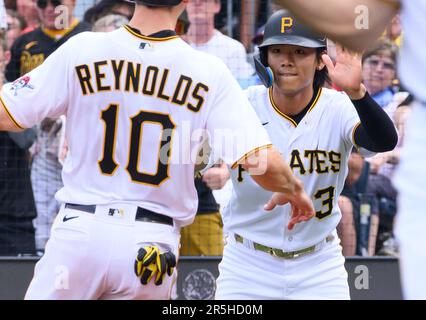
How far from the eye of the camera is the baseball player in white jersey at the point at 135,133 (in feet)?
12.5

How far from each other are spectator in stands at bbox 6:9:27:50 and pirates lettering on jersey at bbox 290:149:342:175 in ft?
12.2

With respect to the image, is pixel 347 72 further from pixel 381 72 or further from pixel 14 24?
pixel 14 24

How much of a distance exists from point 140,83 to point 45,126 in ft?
12.7

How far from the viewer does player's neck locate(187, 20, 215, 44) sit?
7758 mm

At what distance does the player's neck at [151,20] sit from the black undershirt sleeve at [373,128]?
0.97 metres

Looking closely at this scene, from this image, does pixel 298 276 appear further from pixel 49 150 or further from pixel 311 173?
pixel 49 150

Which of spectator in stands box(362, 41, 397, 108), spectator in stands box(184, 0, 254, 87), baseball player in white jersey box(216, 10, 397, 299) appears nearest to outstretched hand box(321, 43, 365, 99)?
baseball player in white jersey box(216, 10, 397, 299)

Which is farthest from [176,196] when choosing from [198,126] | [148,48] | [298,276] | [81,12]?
[81,12]

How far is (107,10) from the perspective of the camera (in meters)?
7.93

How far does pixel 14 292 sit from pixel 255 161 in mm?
3650

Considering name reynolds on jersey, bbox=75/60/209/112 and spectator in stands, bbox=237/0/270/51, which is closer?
name reynolds on jersey, bbox=75/60/209/112

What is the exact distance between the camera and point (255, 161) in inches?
151

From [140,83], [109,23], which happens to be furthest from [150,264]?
[109,23]

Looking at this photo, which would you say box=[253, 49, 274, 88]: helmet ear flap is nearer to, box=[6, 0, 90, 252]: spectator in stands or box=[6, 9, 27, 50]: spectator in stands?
box=[6, 0, 90, 252]: spectator in stands
